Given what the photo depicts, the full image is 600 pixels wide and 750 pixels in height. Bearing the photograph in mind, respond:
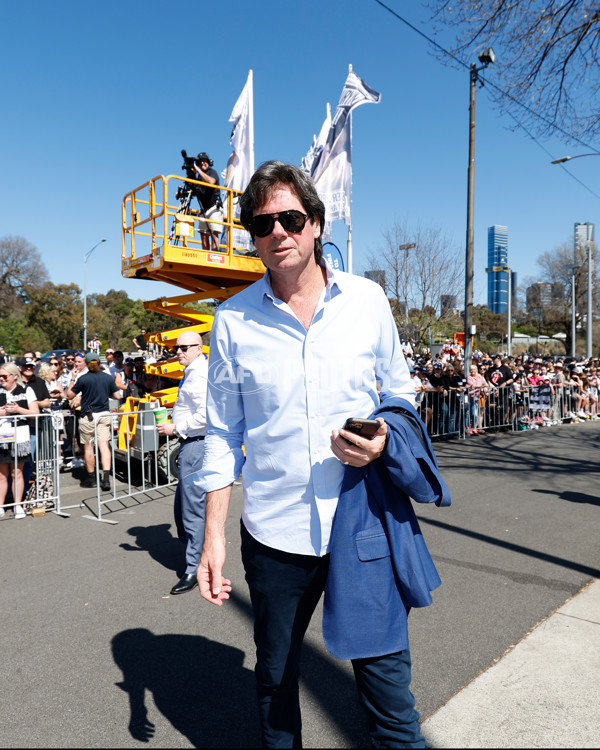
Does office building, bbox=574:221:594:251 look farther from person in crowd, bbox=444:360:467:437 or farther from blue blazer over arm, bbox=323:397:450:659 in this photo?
blue blazer over arm, bbox=323:397:450:659

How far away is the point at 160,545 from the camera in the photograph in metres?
5.29

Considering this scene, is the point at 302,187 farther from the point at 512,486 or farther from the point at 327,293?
the point at 512,486

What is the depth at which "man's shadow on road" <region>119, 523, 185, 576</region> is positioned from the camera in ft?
15.8

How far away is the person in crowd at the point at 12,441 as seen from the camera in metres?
6.45

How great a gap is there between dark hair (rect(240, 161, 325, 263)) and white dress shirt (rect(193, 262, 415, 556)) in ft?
0.73

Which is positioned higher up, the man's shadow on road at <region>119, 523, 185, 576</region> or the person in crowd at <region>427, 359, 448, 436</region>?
the person in crowd at <region>427, 359, 448, 436</region>

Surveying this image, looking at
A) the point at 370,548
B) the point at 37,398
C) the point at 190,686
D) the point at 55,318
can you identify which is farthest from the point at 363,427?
the point at 55,318

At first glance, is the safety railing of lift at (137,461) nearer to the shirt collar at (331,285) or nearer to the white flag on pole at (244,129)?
the shirt collar at (331,285)

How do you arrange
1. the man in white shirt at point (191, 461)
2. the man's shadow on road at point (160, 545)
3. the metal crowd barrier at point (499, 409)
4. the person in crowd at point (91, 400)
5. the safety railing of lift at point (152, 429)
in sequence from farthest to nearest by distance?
1. the metal crowd barrier at point (499, 409)
2. the person in crowd at point (91, 400)
3. the safety railing of lift at point (152, 429)
4. the man's shadow on road at point (160, 545)
5. the man in white shirt at point (191, 461)

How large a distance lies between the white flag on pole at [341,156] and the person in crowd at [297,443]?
1032 cm

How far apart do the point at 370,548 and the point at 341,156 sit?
1147 centimetres

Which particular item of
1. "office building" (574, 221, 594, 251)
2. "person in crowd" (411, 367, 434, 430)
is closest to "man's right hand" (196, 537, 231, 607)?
"person in crowd" (411, 367, 434, 430)

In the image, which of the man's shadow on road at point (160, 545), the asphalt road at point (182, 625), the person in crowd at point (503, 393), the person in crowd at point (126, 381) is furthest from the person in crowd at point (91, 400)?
the person in crowd at point (503, 393)

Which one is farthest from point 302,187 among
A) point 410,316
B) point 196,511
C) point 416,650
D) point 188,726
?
point 410,316
